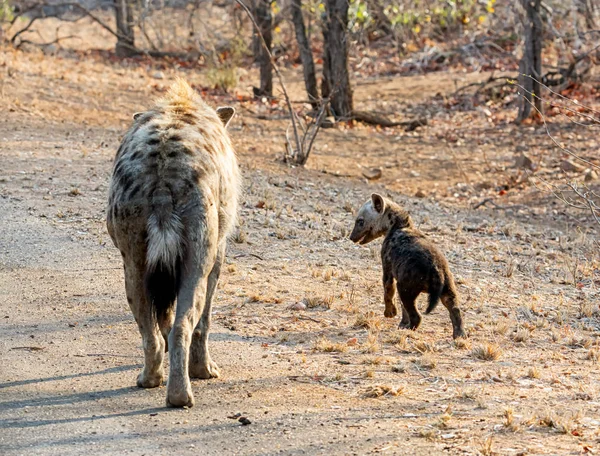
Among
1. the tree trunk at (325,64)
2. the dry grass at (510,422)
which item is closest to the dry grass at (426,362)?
the dry grass at (510,422)

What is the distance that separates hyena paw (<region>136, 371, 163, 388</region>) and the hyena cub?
6.71ft

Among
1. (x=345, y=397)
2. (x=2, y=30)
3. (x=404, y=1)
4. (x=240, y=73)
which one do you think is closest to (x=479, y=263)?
(x=345, y=397)

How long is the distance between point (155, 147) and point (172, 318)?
0.91 m

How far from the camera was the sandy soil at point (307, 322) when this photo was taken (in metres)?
4.62

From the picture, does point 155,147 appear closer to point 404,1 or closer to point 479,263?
point 479,263

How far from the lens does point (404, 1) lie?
65.1ft

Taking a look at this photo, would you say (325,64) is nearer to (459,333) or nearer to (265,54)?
(265,54)

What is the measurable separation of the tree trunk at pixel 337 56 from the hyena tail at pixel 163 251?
9858 mm

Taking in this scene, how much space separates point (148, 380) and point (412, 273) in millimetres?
2147

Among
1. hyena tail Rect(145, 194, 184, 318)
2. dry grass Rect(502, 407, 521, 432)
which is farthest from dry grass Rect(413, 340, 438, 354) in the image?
hyena tail Rect(145, 194, 184, 318)

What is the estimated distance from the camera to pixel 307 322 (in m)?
6.73

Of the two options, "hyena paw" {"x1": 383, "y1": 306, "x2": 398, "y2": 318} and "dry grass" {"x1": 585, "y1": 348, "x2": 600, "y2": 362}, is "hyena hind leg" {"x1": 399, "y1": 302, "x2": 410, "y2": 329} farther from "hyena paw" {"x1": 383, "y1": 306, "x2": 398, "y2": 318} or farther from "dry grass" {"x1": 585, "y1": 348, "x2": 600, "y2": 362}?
"dry grass" {"x1": 585, "y1": 348, "x2": 600, "y2": 362}

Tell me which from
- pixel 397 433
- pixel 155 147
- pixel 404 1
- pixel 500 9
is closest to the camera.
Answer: pixel 397 433

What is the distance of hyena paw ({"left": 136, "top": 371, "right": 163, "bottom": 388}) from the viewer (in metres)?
5.17
